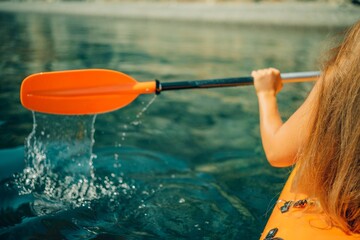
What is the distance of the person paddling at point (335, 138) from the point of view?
1281 millimetres

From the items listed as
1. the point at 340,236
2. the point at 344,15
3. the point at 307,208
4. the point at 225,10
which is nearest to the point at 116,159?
the point at 307,208

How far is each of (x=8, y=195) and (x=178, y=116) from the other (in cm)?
225

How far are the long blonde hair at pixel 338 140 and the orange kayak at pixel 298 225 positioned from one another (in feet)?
0.13

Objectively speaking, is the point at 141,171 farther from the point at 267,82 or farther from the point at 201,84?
the point at 267,82

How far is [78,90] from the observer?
2584mm

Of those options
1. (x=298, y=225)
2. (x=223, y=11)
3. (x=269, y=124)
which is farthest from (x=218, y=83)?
(x=223, y=11)

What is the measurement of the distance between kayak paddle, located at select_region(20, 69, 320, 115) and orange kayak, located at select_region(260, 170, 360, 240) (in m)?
1.02

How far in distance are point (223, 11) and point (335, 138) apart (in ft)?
76.2

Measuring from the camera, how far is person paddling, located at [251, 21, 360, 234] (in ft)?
4.20

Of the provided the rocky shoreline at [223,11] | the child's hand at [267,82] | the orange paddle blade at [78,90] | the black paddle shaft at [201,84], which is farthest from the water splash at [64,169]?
the rocky shoreline at [223,11]

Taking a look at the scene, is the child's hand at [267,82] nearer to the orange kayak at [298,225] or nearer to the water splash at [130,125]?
the orange kayak at [298,225]

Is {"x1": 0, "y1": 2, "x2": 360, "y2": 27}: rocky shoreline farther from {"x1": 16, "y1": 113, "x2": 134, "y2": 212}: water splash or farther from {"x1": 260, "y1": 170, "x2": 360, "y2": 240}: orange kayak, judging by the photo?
{"x1": 260, "y1": 170, "x2": 360, "y2": 240}: orange kayak

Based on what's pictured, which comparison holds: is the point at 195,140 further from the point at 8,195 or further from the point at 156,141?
the point at 8,195

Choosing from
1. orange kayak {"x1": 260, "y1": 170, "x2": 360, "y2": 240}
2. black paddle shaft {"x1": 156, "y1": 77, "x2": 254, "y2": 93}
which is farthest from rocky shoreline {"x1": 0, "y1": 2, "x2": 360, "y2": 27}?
orange kayak {"x1": 260, "y1": 170, "x2": 360, "y2": 240}
